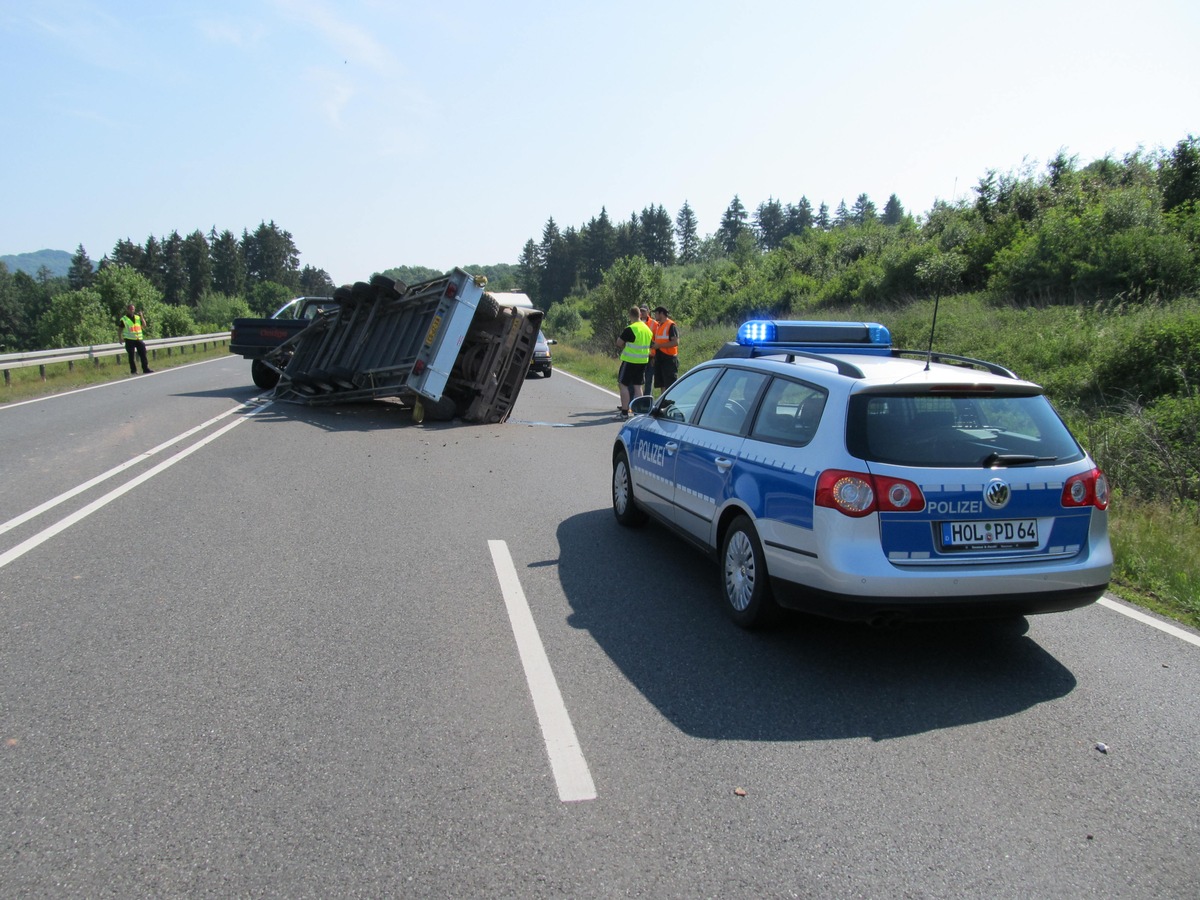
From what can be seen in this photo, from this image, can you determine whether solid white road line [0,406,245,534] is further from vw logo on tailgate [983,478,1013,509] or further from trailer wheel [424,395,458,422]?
vw logo on tailgate [983,478,1013,509]

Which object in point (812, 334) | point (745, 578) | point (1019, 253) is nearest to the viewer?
point (745, 578)

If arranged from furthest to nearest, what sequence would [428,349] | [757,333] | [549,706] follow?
[428,349] → [757,333] → [549,706]

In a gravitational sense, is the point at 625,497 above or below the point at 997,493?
below

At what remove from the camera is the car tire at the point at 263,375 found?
19.5 metres

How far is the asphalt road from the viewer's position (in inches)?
110

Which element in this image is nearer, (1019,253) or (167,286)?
(1019,253)

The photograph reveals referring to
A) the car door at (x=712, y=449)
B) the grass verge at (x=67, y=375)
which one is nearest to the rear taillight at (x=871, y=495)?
the car door at (x=712, y=449)

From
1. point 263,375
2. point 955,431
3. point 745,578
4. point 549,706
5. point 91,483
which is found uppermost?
point 955,431

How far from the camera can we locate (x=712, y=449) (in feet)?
18.4

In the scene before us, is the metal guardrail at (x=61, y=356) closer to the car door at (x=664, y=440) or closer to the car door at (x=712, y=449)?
the car door at (x=664, y=440)

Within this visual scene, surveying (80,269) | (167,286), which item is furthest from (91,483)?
(80,269)

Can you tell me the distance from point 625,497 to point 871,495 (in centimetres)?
328

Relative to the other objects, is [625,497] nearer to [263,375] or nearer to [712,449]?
[712,449]

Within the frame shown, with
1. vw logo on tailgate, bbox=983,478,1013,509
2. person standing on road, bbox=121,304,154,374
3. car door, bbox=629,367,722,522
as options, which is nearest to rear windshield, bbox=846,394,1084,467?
vw logo on tailgate, bbox=983,478,1013,509
